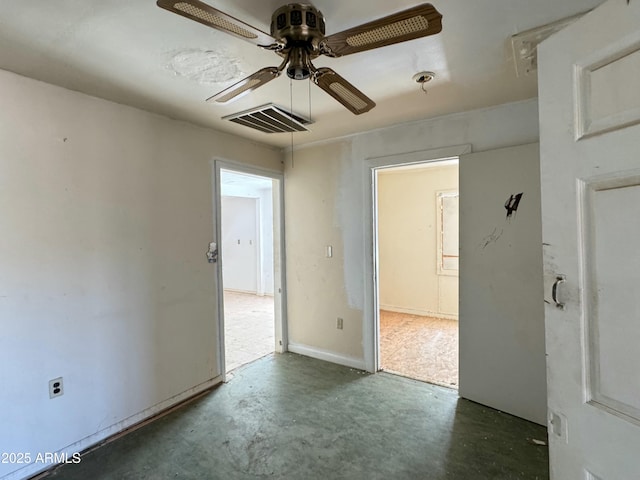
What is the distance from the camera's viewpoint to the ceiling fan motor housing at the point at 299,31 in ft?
3.89

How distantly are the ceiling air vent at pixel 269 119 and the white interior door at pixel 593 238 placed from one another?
1784 millimetres

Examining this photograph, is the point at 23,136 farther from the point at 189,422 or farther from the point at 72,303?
the point at 189,422

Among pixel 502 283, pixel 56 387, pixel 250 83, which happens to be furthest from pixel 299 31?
pixel 56 387

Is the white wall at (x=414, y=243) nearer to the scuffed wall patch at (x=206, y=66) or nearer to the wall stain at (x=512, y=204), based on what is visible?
the wall stain at (x=512, y=204)

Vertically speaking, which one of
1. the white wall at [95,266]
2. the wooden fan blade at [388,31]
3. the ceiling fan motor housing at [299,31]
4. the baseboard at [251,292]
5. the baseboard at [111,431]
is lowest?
the baseboard at [111,431]

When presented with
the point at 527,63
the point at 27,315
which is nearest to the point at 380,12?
the point at 527,63

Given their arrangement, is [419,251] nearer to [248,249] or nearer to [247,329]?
[247,329]

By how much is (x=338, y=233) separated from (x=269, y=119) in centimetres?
133

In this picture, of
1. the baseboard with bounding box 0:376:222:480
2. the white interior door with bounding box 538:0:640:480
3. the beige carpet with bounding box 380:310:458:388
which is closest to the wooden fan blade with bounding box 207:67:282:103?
the white interior door with bounding box 538:0:640:480

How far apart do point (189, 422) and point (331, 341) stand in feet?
4.99

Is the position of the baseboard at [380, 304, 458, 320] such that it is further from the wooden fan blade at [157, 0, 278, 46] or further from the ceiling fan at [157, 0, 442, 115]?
the wooden fan blade at [157, 0, 278, 46]

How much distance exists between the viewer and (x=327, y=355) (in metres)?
3.43

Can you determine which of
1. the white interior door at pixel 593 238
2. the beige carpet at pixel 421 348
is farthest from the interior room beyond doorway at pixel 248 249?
→ the white interior door at pixel 593 238

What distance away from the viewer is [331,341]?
3.41 metres
